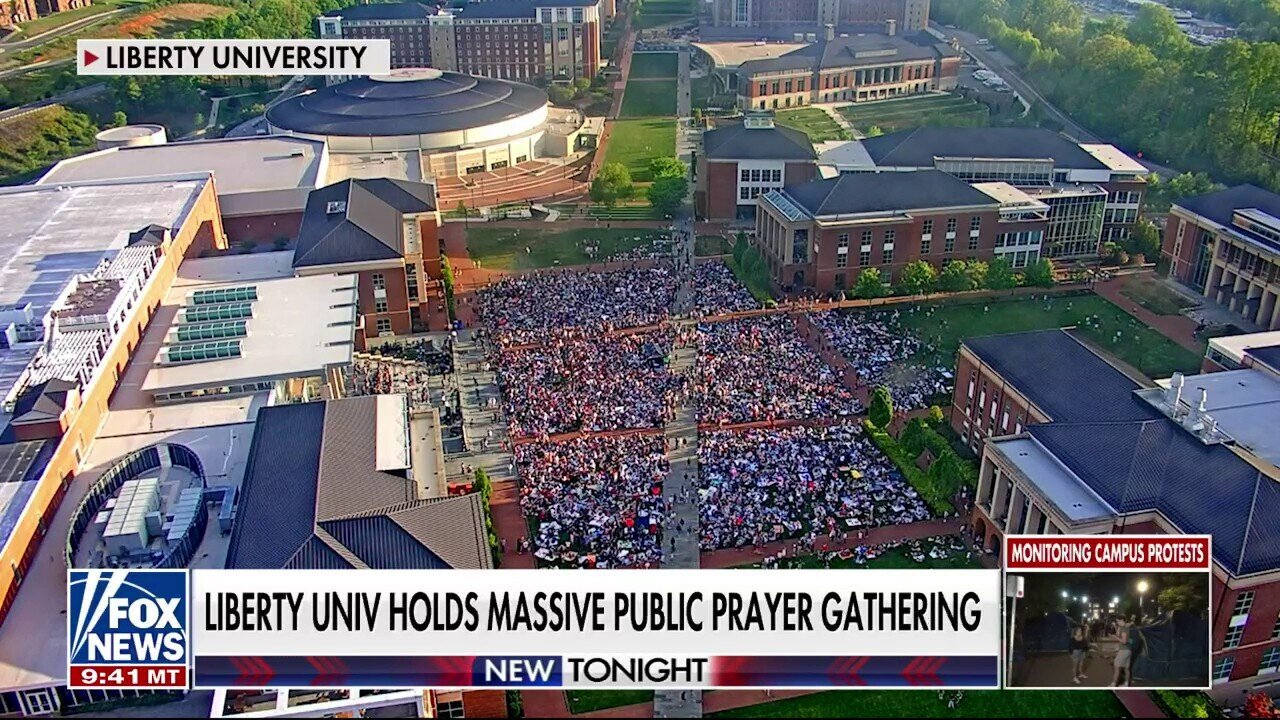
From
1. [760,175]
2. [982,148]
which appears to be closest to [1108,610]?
[982,148]

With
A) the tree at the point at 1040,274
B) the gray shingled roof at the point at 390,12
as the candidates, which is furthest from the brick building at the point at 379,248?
the gray shingled roof at the point at 390,12

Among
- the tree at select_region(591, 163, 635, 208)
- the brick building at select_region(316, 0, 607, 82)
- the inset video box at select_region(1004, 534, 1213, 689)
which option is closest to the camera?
the inset video box at select_region(1004, 534, 1213, 689)

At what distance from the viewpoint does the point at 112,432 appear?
139ft

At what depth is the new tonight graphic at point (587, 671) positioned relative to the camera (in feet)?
70.3

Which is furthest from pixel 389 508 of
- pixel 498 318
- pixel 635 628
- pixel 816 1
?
pixel 816 1

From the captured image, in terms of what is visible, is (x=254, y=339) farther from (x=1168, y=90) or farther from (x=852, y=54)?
(x=852, y=54)

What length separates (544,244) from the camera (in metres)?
78.9

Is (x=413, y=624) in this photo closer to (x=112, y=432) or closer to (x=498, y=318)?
(x=112, y=432)

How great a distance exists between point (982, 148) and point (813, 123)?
125 ft

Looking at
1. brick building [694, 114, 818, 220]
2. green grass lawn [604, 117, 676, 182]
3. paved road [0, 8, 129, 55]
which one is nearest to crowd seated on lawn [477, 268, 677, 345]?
brick building [694, 114, 818, 220]

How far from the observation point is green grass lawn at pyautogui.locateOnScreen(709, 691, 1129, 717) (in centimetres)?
3372

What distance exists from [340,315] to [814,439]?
25.5m

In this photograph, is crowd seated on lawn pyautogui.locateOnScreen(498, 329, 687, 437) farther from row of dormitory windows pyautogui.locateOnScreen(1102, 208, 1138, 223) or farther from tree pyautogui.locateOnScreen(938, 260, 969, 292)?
row of dormitory windows pyautogui.locateOnScreen(1102, 208, 1138, 223)

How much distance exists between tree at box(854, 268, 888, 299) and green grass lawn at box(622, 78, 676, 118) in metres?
61.9
